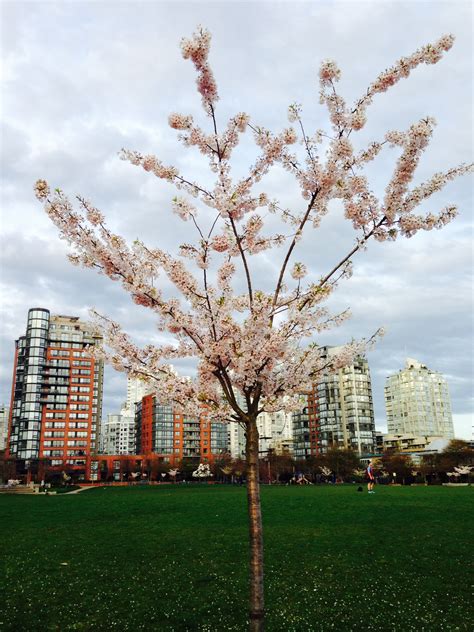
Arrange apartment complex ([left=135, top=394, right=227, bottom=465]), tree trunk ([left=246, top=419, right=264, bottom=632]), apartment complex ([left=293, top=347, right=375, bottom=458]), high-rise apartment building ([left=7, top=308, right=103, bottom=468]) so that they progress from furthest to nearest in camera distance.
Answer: apartment complex ([left=135, top=394, right=227, bottom=465]), apartment complex ([left=293, top=347, right=375, bottom=458]), high-rise apartment building ([left=7, top=308, right=103, bottom=468]), tree trunk ([left=246, top=419, right=264, bottom=632])

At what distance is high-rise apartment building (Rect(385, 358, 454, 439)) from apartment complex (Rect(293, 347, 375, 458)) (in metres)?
43.3

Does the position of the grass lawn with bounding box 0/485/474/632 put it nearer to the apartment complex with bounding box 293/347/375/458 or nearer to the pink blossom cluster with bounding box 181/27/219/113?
the pink blossom cluster with bounding box 181/27/219/113

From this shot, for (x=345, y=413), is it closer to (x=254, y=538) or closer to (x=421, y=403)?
(x=421, y=403)

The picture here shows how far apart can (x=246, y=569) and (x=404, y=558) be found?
444 cm

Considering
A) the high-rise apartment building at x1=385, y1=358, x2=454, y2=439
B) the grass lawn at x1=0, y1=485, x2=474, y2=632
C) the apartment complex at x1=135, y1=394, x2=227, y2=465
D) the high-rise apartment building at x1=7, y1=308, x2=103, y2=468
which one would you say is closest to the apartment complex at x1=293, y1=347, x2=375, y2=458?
the apartment complex at x1=135, y1=394, x2=227, y2=465

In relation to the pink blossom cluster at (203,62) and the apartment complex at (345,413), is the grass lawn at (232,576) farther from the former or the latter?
the apartment complex at (345,413)

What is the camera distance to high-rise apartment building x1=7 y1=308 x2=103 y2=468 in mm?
115250

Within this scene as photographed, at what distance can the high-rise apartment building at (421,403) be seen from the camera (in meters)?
176

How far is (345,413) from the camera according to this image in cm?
14050

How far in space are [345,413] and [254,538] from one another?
462 ft

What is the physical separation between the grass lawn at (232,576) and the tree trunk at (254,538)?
3.44 m

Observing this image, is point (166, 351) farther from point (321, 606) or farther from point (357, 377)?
point (357, 377)

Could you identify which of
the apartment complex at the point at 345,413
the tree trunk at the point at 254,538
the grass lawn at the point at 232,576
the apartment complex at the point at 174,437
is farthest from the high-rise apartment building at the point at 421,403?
the tree trunk at the point at 254,538

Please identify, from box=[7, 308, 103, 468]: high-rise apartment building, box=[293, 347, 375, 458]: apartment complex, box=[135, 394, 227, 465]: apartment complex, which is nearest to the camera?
box=[7, 308, 103, 468]: high-rise apartment building
